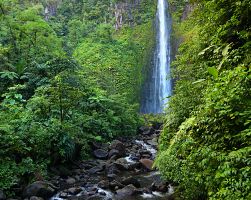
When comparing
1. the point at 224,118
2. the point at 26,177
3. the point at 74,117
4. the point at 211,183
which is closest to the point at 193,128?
the point at 224,118

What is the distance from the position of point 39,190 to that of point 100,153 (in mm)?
5569

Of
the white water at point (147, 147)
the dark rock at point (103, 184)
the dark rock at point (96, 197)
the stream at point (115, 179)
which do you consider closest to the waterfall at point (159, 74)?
the white water at point (147, 147)

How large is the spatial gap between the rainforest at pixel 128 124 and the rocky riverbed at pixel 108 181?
0.04 meters

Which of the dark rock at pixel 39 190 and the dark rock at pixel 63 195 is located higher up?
the dark rock at pixel 39 190

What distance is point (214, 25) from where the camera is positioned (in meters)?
8.54

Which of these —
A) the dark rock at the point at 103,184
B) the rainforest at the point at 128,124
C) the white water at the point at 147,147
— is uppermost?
the rainforest at the point at 128,124

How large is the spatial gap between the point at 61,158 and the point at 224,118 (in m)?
7.90

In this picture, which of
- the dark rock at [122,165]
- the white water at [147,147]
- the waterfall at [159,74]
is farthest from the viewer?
the waterfall at [159,74]

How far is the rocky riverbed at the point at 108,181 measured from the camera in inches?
350

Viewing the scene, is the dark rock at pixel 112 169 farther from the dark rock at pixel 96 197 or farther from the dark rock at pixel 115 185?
the dark rock at pixel 96 197

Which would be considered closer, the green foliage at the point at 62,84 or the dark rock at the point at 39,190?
the dark rock at the point at 39,190

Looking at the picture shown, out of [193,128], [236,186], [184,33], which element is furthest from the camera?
[184,33]

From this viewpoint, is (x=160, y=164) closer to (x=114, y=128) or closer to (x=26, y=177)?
(x=26, y=177)

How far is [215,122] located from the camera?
17.6 ft
